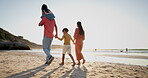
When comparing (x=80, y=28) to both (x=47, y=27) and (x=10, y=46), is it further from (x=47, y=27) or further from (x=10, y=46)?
(x=10, y=46)

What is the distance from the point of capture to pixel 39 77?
3053mm

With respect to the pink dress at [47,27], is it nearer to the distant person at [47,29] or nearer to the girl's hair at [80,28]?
the distant person at [47,29]

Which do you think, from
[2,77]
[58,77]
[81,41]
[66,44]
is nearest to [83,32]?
[81,41]

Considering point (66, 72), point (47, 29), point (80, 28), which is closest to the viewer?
point (66, 72)

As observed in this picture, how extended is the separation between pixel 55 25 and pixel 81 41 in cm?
165

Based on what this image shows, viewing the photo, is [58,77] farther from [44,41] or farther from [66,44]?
[66,44]

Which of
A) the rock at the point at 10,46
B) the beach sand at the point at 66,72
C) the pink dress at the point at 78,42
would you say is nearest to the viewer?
the beach sand at the point at 66,72

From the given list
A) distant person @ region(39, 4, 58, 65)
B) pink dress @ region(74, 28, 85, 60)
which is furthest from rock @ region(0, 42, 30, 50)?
distant person @ region(39, 4, 58, 65)

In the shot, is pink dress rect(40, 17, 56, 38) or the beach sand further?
pink dress rect(40, 17, 56, 38)

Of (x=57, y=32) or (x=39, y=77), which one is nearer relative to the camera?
(x=39, y=77)

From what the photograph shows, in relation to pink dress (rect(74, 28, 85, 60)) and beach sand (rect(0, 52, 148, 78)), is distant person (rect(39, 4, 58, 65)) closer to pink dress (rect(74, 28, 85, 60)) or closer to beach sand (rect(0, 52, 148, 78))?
beach sand (rect(0, 52, 148, 78))

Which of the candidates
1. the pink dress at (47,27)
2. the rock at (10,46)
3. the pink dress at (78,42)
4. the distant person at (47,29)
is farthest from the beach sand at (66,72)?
the rock at (10,46)

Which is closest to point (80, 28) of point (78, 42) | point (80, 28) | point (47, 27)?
point (80, 28)

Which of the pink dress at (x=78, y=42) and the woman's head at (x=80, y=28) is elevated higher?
the woman's head at (x=80, y=28)
